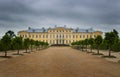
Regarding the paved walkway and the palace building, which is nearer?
the paved walkway

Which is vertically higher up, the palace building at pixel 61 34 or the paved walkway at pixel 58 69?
the palace building at pixel 61 34

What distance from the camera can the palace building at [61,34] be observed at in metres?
144

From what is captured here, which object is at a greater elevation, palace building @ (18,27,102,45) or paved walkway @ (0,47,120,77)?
palace building @ (18,27,102,45)

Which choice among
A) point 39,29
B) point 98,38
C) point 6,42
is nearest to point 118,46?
point 98,38

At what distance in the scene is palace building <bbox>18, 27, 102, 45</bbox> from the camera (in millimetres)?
144375

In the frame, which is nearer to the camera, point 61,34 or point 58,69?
point 58,69

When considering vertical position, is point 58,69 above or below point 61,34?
below

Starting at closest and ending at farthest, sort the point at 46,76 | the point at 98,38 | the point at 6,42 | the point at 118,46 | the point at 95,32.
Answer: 1. the point at 46,76
2. the point at 6,42
3. the point at 98,38
4. the point at 118,46
5. the point at 95,32

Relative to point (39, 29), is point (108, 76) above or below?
below

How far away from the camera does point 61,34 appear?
144 meters

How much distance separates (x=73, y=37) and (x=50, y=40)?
44.8 ft

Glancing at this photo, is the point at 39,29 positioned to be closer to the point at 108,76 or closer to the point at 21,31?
the point at 21,31

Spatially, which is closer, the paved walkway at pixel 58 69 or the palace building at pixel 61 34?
the paved walkway at pixel 58 69

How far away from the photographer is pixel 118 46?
157 ft
